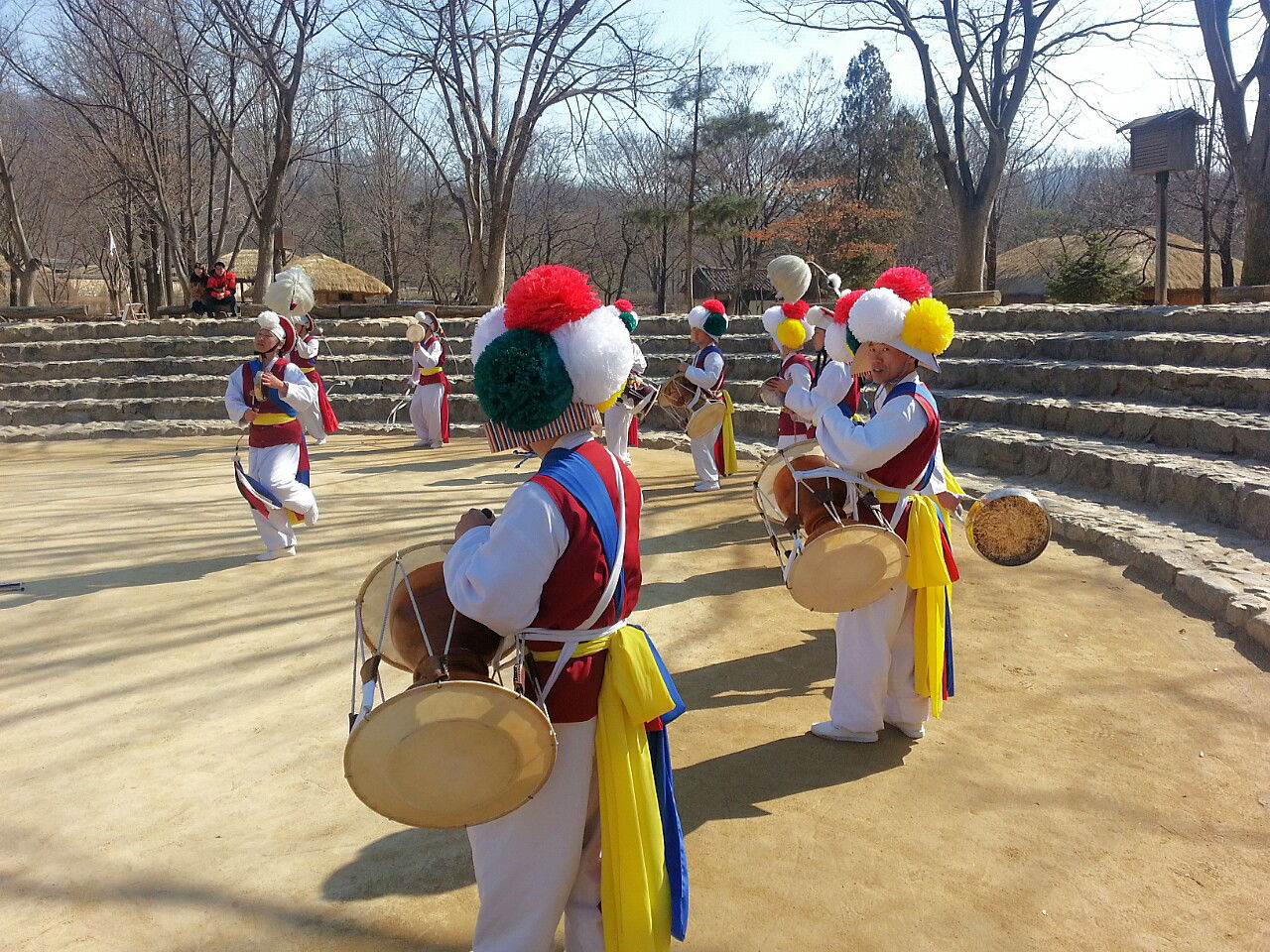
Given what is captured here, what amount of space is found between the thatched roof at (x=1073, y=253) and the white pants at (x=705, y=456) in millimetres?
18715

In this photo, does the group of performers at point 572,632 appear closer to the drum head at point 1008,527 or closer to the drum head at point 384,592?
the drum head at point 384,592

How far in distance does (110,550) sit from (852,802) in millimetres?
5929

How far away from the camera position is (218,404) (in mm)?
14188

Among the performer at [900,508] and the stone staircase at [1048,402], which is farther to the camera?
the stone staircase at [1048,402]

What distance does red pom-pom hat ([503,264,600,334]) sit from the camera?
2.07 metres

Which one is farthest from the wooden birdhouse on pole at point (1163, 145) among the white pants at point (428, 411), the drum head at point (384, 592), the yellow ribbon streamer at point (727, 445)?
the drum head at point (384, 592)

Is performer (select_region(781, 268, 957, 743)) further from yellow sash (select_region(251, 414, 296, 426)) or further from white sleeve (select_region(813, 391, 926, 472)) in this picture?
yellow sash (select_region(251, 414, 296, 426))

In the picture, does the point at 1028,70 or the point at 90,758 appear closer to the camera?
the point at 90,758

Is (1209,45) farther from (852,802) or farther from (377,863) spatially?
(377,863)

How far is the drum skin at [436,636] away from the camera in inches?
82.4

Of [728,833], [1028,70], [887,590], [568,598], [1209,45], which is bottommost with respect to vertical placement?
[728,833]

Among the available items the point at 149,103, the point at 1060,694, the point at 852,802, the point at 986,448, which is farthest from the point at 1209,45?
the point at 149,103

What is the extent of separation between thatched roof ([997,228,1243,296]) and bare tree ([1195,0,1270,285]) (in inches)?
462

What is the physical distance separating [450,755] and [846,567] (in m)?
1.84
